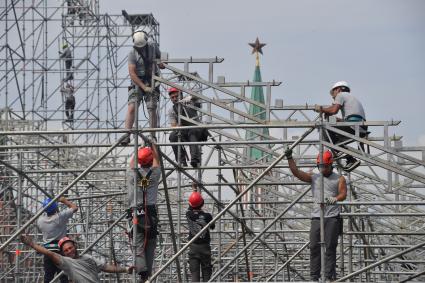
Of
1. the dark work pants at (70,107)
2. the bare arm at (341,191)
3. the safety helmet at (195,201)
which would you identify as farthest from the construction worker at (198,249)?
the dark work pants at (70,107)

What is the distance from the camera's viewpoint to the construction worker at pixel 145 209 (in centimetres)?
1702

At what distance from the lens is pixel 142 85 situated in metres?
18.7

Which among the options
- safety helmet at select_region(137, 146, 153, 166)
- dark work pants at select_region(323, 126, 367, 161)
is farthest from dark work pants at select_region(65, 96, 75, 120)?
safety helmet at select_region(137, 146, 153, 166)

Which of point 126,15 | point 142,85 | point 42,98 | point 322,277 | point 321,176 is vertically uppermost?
point 126,15

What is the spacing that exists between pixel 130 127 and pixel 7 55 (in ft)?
76.1

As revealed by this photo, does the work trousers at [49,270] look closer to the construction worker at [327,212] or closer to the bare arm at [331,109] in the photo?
the construction worker at [327,212]

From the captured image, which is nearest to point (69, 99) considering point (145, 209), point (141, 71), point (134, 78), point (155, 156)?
point (141, 71)

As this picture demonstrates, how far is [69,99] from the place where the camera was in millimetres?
43531

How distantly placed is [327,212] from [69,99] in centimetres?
2705

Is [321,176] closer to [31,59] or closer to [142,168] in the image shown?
[142,168]

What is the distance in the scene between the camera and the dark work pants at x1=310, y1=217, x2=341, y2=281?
57.0 feet

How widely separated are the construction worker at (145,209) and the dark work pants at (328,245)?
236 cm

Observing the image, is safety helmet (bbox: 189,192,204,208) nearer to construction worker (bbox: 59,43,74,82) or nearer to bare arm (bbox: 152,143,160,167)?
bare arm (bbox: 152,143,160,167)

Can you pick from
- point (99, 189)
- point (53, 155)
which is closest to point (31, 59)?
point (53, 155)
